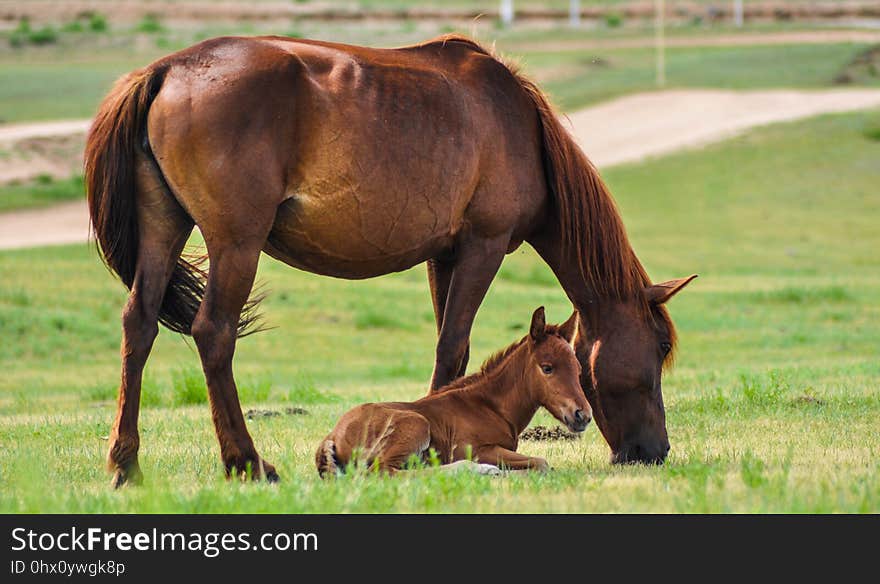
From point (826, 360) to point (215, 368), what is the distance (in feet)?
33.1

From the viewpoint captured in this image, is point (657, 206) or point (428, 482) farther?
point (657, 206)

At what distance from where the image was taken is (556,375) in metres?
7.46

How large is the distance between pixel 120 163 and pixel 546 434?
3836 millimetres

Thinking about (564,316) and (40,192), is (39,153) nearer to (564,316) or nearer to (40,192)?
(40,192)

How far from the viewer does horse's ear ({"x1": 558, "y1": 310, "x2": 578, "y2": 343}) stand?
7.87 m

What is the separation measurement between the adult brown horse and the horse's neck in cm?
29

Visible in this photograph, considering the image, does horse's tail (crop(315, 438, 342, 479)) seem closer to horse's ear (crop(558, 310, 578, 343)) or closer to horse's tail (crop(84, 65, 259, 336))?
horse's tail (crop(84, 65, 259, 336))

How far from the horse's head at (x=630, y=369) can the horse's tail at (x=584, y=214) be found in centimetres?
15

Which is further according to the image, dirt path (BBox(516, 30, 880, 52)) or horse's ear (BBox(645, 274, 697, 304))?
dirt path (BBox(516, 30, 880, 52))

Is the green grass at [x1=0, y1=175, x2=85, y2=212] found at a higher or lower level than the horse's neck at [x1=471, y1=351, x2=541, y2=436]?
lower

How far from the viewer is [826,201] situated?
28234mm

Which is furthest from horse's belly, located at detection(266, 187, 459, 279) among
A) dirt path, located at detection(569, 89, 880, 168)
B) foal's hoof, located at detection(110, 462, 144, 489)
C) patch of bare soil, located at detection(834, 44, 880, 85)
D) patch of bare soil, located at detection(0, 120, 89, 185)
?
patch of bare soil, located at detection(834, 44, 880, 85)
